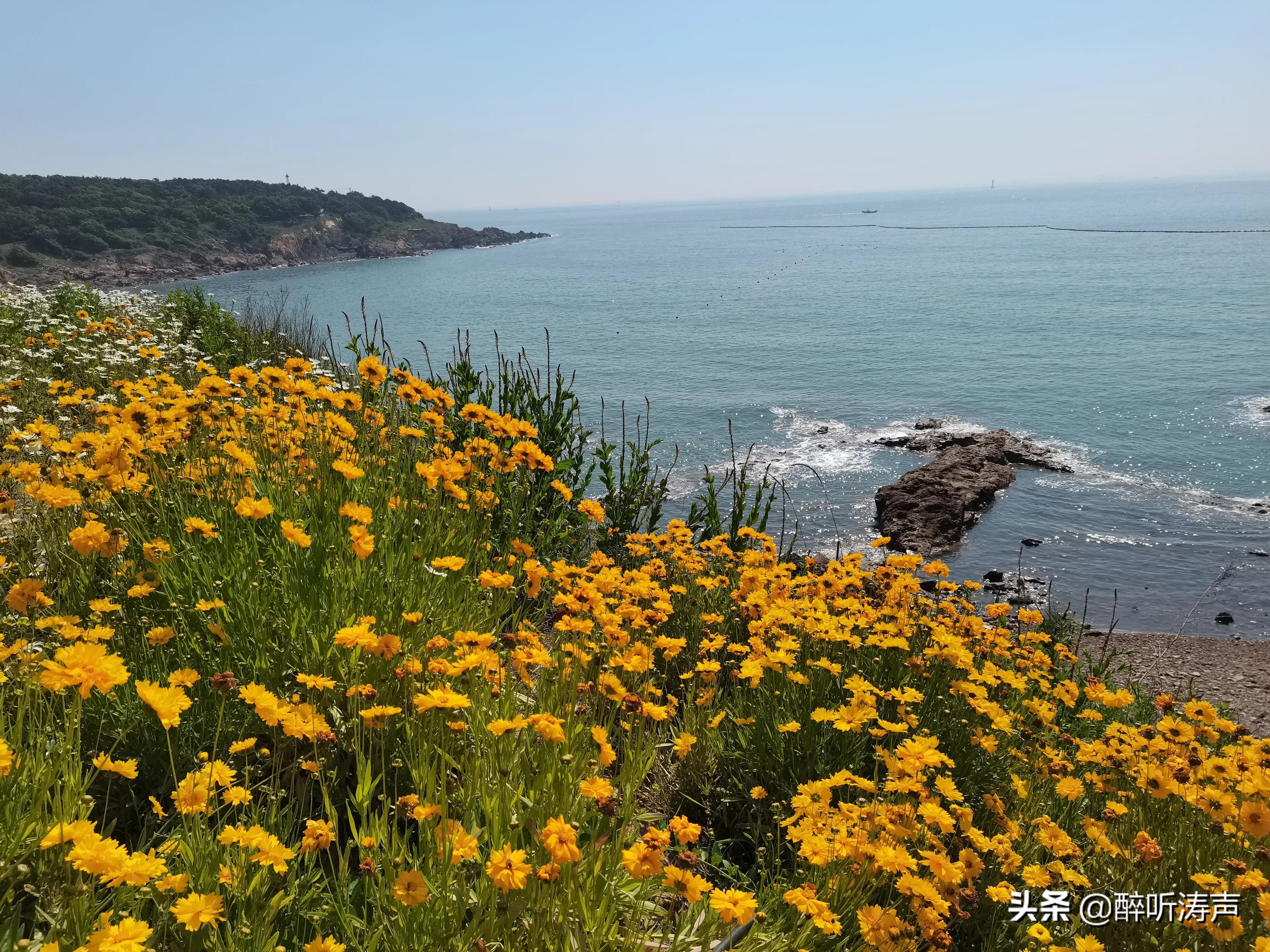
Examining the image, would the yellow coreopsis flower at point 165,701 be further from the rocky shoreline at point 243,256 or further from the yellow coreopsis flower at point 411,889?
the rocky shoreline at point 243,256

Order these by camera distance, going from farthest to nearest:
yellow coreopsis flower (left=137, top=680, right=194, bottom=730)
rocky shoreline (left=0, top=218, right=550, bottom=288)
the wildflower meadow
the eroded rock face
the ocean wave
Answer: rocky shoreline (left=0, top=218, right=550, bottom=288) < the ocean wave < the eroded rock face < the wildflower meadow < yellow coreopsis flower (left=137, top=680, right=194, bottom=730)

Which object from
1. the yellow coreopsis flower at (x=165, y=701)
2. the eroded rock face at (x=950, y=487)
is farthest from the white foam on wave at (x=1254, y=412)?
the yellow coreopsis flower at (x=165, y=701)

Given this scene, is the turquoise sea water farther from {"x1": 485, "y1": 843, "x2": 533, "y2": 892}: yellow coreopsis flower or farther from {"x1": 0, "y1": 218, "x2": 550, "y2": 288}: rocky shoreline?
{"x1": 485, "y1": 843, "x2": 533, "y2": 892}: yellow coreopsis flower

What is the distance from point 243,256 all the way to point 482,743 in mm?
84596

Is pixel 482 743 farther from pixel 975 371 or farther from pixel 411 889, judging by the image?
pixel 975 371

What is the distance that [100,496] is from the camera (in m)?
3.37

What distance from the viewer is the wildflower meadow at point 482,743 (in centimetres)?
210

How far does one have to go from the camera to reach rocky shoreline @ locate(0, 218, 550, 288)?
55.9 metres

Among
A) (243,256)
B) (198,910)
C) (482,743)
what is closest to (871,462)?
(482,743)

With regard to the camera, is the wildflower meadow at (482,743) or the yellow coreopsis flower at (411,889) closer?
the yellow coreopsis flower at (411,889)

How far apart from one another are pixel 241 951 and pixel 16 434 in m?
3.65

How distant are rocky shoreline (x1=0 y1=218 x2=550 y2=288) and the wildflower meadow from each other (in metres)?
45.0

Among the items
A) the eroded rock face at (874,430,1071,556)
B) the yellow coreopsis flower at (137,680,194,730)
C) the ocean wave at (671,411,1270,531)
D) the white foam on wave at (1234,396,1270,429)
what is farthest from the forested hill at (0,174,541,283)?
the white foam on wave at (1234,396,1270,429)

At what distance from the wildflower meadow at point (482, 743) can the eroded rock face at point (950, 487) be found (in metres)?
10.2
